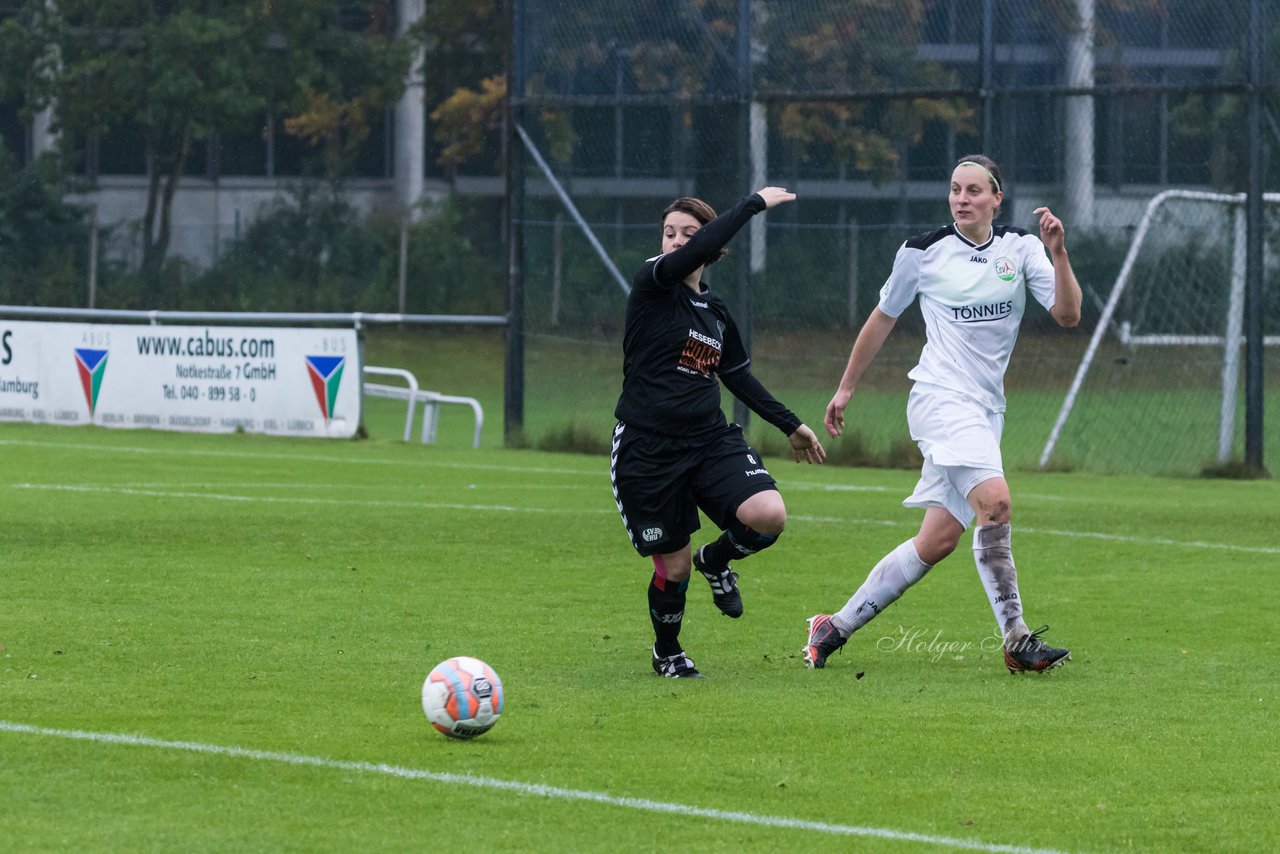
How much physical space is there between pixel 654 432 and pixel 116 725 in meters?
2.24

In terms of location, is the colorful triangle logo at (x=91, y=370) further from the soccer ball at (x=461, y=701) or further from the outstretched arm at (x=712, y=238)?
the soccer ball at (x=461, y=701)

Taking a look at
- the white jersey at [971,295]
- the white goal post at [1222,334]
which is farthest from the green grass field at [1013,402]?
the white jersey at [971,295]

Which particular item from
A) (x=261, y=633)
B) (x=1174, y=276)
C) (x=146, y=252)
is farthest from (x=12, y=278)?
(x=261, y=633)

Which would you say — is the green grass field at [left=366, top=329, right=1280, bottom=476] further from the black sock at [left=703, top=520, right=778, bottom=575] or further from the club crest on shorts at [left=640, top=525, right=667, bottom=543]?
the club crest on shorts at [left=640, top=525, right=667, bottom=543]

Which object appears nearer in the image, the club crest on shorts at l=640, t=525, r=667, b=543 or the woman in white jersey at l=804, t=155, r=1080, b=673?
the club crest on shorts at l=640, t=525, r=667, b=543

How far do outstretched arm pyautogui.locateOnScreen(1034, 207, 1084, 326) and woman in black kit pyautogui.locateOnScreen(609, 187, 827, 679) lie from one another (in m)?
1.25

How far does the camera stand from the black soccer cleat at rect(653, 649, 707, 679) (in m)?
7.77

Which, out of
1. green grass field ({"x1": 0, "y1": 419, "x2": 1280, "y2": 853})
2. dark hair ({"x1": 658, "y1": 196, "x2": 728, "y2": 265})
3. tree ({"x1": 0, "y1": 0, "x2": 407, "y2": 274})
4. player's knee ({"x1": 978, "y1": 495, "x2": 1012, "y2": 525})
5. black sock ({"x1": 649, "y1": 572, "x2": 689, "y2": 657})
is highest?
tree ({"x1": 0, "y1": 0, "x2": 407, "y2": 274})

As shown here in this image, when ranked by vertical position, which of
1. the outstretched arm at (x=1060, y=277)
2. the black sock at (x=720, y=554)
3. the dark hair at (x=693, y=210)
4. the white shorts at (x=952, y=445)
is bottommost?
the black sock at (x=720, y=554)

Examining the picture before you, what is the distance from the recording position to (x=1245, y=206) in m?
17.7

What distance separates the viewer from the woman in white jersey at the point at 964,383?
7922mm

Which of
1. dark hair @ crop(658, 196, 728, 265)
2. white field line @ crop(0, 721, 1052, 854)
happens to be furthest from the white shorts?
white field line @ crop(0, 721, 1052, 854)

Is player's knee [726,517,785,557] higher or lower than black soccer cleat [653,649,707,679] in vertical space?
higher

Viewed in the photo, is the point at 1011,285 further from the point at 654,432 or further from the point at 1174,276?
the point at 1174,276
